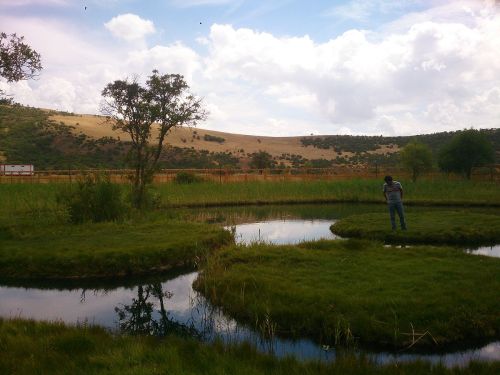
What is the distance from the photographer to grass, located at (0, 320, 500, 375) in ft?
20.3

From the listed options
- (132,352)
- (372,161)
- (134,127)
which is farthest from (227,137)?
(132,352)

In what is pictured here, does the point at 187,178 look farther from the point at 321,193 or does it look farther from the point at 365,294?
the point at 365,294

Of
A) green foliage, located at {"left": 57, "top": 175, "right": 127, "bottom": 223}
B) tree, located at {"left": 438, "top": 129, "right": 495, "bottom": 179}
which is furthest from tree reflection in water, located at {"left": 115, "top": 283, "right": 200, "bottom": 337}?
tree, located at {"left": 438, "top": 129, "right": 495, "bottom": 179}

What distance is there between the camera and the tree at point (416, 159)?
4591 cm

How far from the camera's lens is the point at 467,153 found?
154ft

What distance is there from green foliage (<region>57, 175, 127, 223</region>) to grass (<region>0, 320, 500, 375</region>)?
11.7m

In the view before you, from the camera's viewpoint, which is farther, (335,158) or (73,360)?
(335,158)

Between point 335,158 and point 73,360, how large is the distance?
86.1 m

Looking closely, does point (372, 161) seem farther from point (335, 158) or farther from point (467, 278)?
point (467, 278)

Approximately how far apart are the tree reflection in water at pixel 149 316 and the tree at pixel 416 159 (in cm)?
3837

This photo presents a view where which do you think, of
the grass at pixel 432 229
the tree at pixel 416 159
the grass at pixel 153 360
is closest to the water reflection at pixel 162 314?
the grass at pixel 153 360

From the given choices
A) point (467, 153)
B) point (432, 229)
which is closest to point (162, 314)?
point (432, 229)

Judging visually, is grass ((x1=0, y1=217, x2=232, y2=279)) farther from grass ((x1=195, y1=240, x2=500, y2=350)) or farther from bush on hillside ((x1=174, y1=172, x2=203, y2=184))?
bush on hillside ((x1=174, y1=172, x2=203, y2=184))

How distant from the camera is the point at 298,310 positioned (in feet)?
28.4
